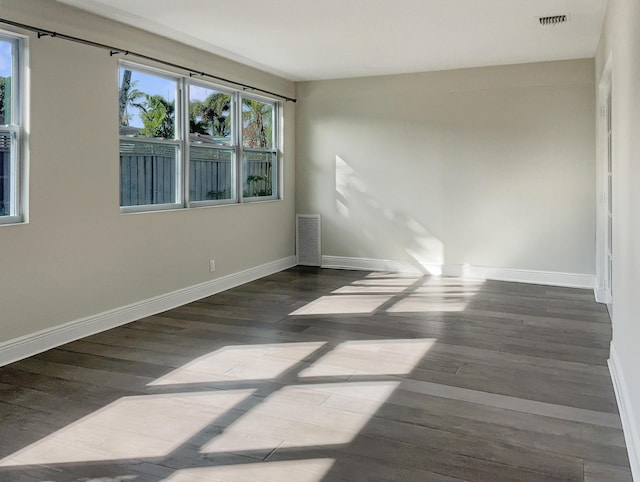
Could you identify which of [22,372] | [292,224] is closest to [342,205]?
[292,224]

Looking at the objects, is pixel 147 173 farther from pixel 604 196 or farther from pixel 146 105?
pixel 604 196

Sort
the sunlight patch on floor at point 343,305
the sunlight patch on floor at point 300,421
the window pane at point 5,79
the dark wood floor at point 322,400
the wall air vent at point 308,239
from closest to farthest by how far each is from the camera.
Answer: the dark wood floor at point 322,400 → the sunlight patch on floor at point 300,421 → the window pane at point 5,79 → the sunlight patch on floor at point 343,305 → the wall air vent at point 308,239

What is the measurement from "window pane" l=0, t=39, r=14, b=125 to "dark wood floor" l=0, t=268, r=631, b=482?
159 centimetres

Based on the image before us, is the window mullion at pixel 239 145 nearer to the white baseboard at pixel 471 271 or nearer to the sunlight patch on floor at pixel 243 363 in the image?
the white baseboard at pixel 471 271

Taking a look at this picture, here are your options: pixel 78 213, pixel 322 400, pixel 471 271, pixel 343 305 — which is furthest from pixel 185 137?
pixel 471 271

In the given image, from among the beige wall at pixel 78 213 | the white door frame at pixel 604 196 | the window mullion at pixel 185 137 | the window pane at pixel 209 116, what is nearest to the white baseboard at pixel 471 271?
the white door frame at pixel 604 196

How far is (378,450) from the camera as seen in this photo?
7.73 feet

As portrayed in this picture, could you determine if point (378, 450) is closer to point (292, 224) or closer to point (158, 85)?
point (158, 85)

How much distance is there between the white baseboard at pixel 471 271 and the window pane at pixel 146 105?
3020mm

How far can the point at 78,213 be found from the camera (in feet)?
13.2

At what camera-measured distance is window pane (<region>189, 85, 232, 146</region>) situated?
5355mm

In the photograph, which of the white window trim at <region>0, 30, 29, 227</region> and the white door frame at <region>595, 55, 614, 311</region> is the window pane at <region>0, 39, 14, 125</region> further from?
the white door frame at <region>595, 55, 614, 311</region>

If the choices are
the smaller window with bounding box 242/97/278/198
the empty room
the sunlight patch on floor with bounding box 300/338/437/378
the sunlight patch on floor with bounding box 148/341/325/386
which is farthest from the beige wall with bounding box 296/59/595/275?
the sunlight patch on floor with bounding box 148/341/325/386

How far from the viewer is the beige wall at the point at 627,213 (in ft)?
7.53
